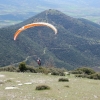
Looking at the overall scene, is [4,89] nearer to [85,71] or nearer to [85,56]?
[85,71]

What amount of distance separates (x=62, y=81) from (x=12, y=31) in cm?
8788

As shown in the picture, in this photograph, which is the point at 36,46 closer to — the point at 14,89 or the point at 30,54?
the point at 30,54

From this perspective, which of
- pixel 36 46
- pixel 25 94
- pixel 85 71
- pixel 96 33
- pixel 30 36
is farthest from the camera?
pixel 96 33

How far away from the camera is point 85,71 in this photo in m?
32.8

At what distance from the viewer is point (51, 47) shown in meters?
113

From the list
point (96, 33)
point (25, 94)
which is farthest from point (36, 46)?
point (25, 94)

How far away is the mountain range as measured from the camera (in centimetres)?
8788

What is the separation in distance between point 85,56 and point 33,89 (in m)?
91.1

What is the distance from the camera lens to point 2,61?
7956 cm

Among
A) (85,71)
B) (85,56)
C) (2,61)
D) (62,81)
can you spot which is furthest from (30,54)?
(62,81)

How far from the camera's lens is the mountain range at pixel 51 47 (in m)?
87.9

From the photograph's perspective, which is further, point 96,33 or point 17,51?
point 96,33

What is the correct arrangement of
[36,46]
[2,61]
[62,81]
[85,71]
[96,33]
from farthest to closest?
[96,33], [36,46], [2,61], [85,71], [62,81]

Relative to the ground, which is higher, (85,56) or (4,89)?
(4,89)
